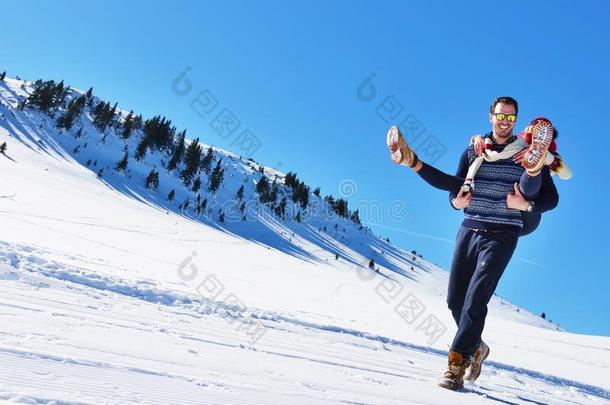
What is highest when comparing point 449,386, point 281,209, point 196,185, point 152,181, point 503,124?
point 281,209

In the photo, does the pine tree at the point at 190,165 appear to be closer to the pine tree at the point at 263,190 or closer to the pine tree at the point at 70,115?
the pine tree at the point at 263,190

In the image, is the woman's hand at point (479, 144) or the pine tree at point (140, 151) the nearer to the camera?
the woman's hand at point (479, 144)

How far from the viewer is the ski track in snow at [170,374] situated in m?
1.44

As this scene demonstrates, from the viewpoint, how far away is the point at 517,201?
9.25ft

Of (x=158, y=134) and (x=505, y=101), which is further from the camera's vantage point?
(x=158, y=134)

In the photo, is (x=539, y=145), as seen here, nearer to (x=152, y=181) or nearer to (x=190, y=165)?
(x=152, y=181)

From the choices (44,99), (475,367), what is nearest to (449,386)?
(475,367)

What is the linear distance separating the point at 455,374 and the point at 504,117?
6.43ft

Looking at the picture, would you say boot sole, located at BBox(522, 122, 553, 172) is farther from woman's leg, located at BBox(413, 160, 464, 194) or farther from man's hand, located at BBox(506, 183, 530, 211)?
woman's leg, located at BBox(413, 160, 464, 194)

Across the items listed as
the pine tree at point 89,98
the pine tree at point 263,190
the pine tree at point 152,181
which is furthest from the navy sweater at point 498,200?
the pine tree at point 89,98

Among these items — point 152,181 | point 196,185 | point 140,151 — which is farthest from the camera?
point 140,151

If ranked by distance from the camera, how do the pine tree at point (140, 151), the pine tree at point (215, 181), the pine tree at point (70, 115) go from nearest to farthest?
the pine tree at point (70, 115) < the pine tree at point (140, 151) < the pine tree at point (215, 181)

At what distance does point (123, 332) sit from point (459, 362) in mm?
2216

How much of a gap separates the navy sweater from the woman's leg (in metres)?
0.09
